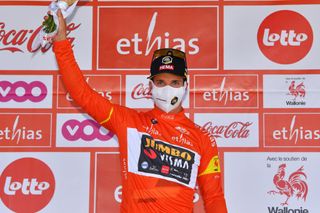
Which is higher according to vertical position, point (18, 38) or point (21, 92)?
point (18, 38)

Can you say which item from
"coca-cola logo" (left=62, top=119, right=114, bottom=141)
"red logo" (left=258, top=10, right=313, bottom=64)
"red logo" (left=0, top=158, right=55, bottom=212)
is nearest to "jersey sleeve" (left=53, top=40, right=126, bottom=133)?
"coca-cola logo" (left=62, top=119, right=114, bottom=141)

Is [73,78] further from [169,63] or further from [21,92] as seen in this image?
[21,92]

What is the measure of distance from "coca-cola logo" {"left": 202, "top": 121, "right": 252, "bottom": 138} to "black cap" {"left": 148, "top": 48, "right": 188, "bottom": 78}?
0.53 meters

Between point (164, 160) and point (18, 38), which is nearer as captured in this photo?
point (164, 160)

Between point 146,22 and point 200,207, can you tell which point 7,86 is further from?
point 200,207

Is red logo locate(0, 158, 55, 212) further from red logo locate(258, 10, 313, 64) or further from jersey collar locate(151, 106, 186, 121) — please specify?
red logo locate(258, 10, 313, 64)

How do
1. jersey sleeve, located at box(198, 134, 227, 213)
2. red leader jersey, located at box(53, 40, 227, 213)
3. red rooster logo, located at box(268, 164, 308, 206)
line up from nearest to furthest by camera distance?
red leader jersey, located at box(53, 40, 227, 213) < jersey sleeve, located at box(198, 134, 227, 213) < red rooster logo, located at box(268, 164, 308, 206)

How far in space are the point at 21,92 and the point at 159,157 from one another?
2.88 ft

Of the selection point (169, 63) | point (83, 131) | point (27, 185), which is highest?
point (169, 63)

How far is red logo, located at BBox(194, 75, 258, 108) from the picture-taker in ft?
8.76

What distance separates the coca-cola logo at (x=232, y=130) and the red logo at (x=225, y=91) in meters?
0.09

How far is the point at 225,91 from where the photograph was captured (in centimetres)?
268

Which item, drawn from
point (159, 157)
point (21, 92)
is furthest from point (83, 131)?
point (159, 157)

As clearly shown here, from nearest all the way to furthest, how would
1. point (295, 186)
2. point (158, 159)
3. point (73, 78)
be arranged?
point (73, 78), point (158, 159), point (295, 186)
